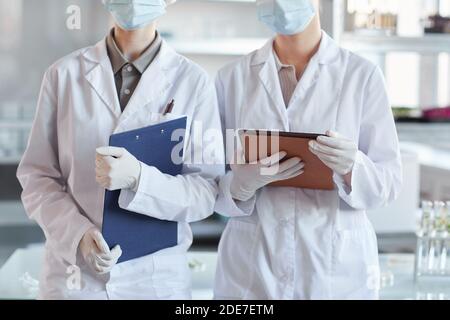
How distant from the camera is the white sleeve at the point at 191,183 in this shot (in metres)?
1.03

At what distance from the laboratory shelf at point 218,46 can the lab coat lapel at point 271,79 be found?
0.05 metres

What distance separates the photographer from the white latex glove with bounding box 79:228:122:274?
3.34 ft

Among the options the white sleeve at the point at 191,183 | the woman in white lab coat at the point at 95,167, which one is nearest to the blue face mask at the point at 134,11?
the woman in white lab coat at the point at 95,167

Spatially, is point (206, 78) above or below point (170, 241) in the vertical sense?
above

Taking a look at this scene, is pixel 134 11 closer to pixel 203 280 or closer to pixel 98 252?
pixel 98 252

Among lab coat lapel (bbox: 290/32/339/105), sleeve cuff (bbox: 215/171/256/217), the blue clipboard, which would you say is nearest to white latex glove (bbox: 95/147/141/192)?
the blue clipboard

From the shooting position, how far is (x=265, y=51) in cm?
117

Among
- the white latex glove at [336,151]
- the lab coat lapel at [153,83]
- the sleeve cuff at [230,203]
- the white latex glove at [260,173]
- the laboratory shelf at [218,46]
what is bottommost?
the sleeve cuff at [230,203]

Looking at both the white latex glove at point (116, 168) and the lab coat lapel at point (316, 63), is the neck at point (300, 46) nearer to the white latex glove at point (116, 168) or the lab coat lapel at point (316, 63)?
the lab coat lapel at point (316, 63)

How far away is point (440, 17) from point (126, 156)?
754mm

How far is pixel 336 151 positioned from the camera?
102 centimetres

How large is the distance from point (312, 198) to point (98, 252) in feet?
1.14

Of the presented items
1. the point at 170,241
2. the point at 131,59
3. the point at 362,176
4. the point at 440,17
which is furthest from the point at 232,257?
the point at 440,17

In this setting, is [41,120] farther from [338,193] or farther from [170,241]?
[338,193]
